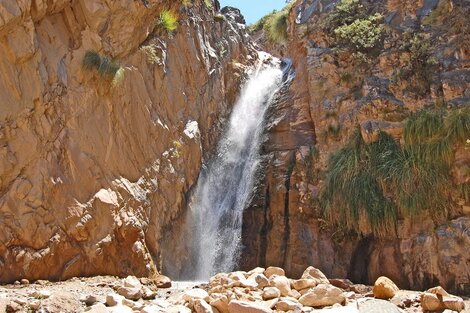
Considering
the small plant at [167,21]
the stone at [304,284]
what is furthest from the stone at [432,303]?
the small plant at [167,21]

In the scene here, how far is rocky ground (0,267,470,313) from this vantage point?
6.36 metres

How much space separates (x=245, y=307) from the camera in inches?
244

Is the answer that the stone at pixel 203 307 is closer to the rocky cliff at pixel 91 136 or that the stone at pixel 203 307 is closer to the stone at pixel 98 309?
the stone at pixel 98 309

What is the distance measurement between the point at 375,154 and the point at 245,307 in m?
6.14

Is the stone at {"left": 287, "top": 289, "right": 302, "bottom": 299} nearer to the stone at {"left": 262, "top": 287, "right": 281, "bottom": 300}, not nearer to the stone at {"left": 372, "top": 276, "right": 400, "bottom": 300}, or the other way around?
the stone at {"left": 262, "top": 287, "right": 281, "bottom": 300}

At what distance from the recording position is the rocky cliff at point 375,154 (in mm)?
9828

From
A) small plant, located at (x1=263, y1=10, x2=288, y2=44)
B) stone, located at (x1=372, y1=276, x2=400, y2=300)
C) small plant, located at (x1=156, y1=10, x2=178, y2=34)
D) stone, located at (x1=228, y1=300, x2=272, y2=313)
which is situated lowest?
stone, located at (x1=228, y1=300, x2=272, y2=313)

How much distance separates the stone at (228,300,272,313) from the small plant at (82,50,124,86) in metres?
5.73

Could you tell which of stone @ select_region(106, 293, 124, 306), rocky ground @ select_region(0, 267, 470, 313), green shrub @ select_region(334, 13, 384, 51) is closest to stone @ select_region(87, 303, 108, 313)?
rocky ground @ select_region(0, 267, 470, 313)

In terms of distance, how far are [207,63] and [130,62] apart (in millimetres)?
4357

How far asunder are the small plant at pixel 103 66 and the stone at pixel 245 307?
5.73 m

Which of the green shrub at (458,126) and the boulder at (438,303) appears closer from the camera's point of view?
the boulder at (438,303)

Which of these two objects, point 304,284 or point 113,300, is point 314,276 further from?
point 113,300

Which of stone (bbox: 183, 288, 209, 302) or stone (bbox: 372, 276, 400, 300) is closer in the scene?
stone (bbox: 183, 288, 209, 302)
